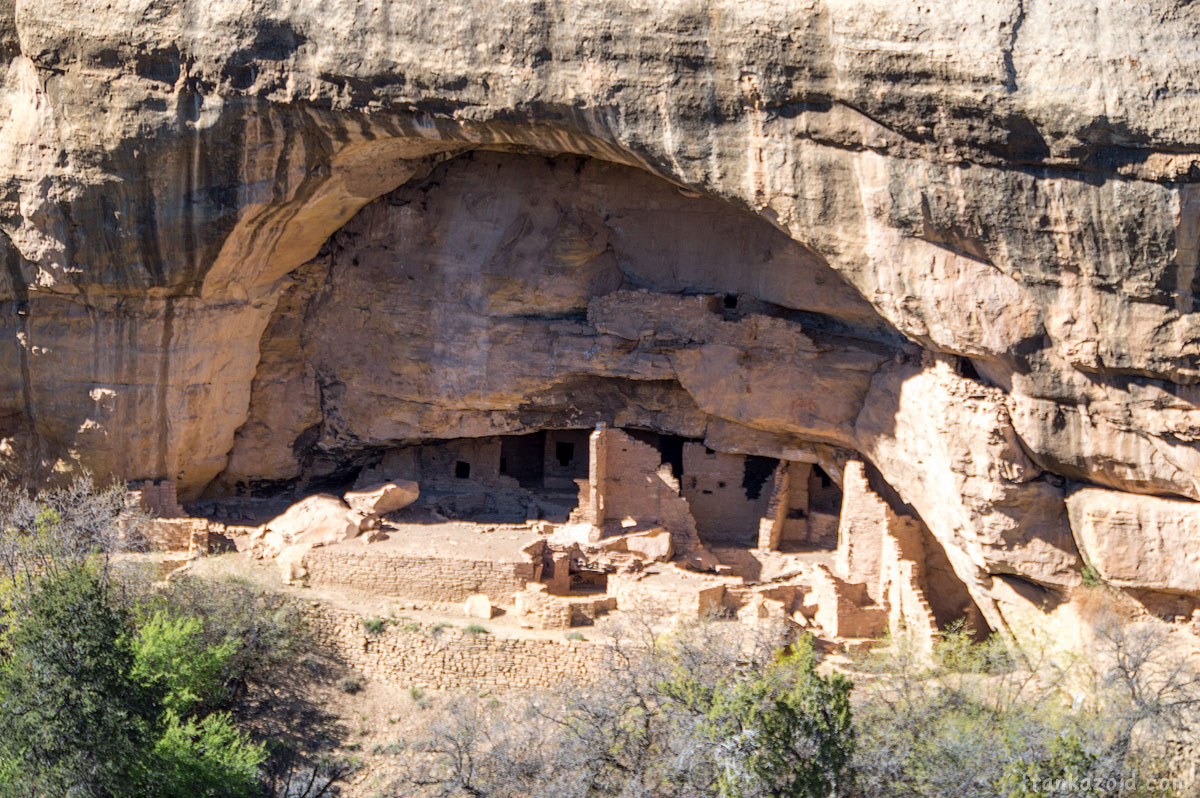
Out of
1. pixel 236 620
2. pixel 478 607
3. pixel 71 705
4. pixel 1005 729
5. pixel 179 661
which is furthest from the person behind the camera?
pixel 478 607

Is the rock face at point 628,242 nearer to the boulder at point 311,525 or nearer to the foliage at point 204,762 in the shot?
the boulder at point 311,525

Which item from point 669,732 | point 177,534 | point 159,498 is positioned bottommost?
point 669,732

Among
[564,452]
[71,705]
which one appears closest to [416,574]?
[564,452]

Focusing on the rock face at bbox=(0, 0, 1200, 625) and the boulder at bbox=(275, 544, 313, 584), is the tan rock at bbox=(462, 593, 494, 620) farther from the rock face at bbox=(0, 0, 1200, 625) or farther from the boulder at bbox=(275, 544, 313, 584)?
the rock face at bbox=(0, 0, 1200, 625)

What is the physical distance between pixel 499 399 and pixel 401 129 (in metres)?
4.28

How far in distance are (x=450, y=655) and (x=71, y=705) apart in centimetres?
434

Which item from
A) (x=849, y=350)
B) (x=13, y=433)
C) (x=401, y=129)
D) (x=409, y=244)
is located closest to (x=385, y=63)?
(x=401, y=129)

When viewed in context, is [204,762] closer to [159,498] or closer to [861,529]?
[159,498]

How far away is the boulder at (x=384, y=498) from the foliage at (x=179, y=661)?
9.05ft

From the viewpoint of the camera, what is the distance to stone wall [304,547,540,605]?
20.0 meters

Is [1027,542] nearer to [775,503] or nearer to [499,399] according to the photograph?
[775,503]

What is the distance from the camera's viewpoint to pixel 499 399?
70.2 feet

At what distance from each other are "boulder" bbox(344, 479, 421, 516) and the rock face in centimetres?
81

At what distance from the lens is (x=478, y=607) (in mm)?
19719
